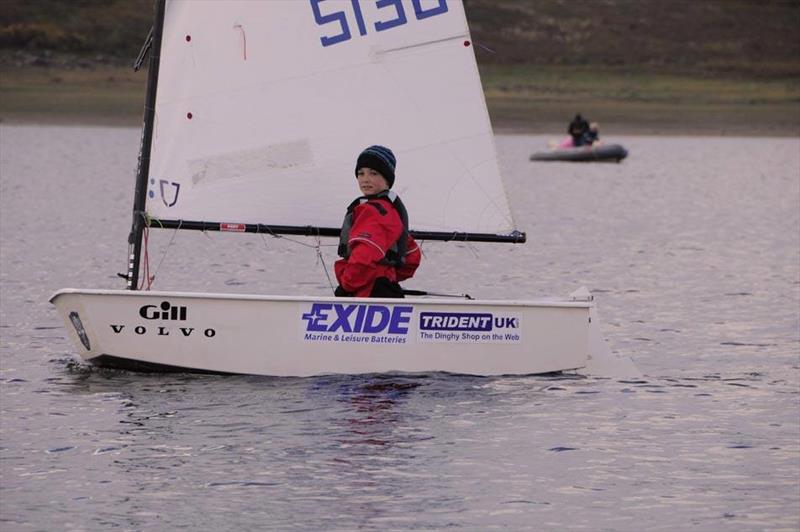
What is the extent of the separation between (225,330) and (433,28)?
9.82ft

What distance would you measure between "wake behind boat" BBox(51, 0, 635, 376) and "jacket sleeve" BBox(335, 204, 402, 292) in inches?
8.5

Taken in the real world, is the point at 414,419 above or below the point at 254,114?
below

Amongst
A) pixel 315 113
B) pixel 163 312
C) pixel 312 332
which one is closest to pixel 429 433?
pixel 312 332

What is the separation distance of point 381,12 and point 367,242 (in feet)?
6.66

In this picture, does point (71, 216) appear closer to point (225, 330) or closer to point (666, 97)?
point (225, 330)

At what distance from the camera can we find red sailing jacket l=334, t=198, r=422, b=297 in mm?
13391

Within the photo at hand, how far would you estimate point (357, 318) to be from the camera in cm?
1351

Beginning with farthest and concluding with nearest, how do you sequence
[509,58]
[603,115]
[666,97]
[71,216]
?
[509,58] → [666,97] → [603,115] → [71,216]

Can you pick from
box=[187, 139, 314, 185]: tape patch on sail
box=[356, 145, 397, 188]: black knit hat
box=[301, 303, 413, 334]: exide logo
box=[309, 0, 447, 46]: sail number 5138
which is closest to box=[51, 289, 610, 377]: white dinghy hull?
box=[301, 303, 413, 334]: exide logo

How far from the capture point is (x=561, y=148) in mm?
54156

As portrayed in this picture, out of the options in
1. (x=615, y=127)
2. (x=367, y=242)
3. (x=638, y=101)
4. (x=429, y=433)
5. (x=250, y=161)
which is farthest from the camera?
(x=638, y=101)

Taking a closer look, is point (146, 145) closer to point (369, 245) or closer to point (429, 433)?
point (369, 245)

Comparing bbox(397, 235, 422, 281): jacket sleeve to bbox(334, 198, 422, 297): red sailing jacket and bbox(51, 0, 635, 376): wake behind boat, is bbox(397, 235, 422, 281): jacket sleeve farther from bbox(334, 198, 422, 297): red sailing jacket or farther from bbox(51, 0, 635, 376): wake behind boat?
bbox(51, 0, 635, 376): wake behind boat

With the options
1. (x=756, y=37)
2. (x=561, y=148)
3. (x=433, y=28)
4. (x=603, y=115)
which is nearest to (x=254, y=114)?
(x=433, y=28)
